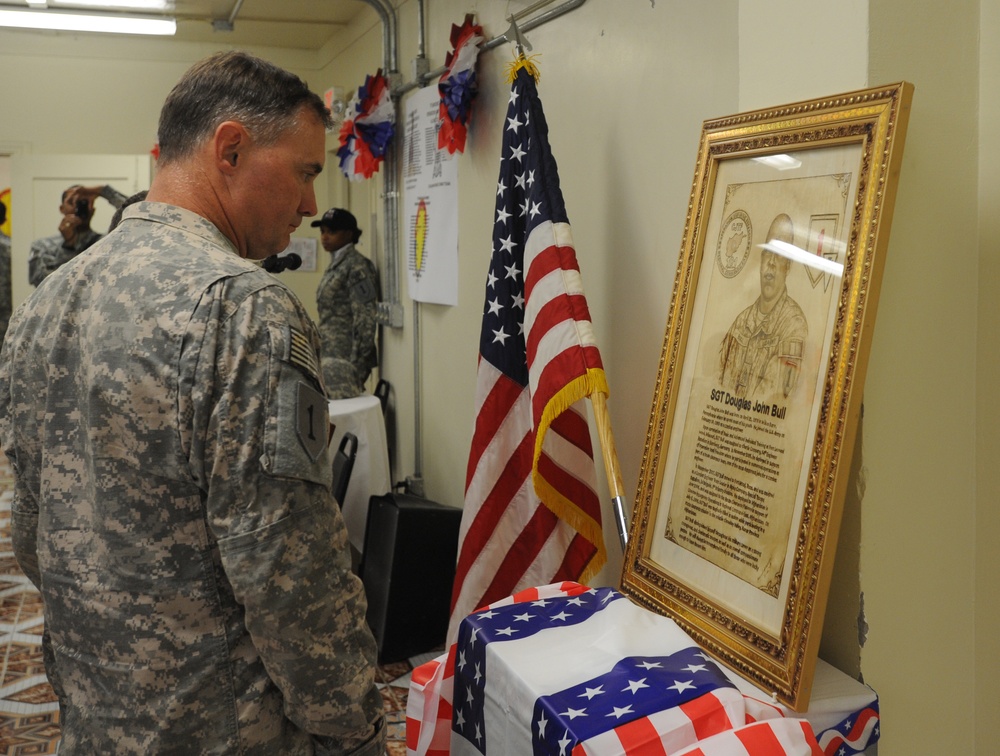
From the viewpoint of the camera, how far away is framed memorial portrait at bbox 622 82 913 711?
3.98 feet

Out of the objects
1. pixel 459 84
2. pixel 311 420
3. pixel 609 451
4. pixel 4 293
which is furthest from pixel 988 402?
pixel 4 293

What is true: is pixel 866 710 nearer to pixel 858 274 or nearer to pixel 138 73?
pixel 858 274

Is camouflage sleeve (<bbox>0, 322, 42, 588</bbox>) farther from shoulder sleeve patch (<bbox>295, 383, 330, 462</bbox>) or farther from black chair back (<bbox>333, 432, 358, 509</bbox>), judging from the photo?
black chair back (<bbox>333, 432, 358, 509</bbox>)

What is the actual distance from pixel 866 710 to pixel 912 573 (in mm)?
218

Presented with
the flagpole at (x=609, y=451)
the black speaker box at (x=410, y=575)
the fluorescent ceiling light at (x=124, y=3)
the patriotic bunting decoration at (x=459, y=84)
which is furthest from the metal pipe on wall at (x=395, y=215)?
the flagpole at (x=609, y=451)

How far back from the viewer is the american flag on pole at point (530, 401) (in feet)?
6.56

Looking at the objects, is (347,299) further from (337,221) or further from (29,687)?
(29,687)

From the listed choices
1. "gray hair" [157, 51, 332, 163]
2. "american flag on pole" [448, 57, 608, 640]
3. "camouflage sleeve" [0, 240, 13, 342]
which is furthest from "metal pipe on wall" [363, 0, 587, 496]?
"camouflage sleeve" [0, 240, 13, 342]

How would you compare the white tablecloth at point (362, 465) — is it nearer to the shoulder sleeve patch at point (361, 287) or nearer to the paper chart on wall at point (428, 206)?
the paper chart on wall at point (428, 206)

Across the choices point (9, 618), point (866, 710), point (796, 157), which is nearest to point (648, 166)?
point (796, 157)

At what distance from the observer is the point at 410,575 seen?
329 centimetres

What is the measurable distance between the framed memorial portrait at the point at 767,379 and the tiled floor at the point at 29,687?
4.36 feet

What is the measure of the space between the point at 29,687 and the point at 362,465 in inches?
55.9

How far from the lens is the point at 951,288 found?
1394mm
